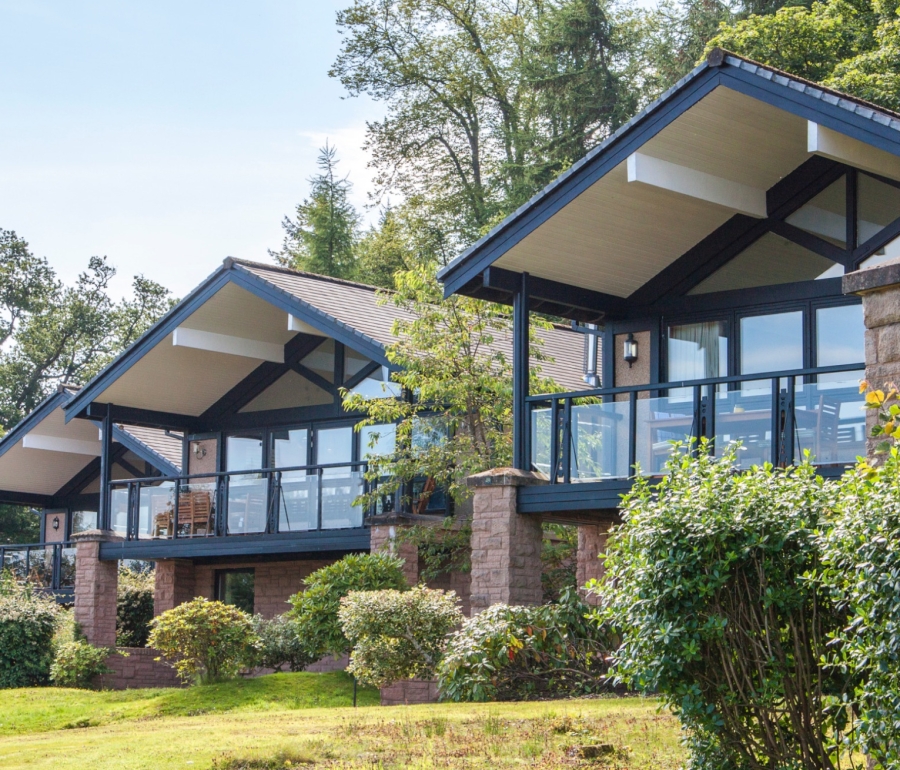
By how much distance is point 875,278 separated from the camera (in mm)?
7855

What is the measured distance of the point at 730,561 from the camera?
7352 millimetres

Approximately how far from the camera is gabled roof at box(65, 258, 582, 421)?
20.8m

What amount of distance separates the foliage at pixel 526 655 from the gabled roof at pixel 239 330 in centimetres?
611

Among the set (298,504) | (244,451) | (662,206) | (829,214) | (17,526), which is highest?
(662,206)

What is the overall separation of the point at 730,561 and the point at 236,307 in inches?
631

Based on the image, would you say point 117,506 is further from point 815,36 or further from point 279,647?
point 815,36

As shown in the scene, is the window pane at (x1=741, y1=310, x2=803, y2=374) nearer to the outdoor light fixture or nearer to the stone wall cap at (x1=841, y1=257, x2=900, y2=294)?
the outdoor light fixture

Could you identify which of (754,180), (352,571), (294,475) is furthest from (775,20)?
(352,571)

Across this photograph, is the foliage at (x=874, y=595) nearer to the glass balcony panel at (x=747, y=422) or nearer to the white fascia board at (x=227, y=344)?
the glass balcony panel at (x=747, y=422)

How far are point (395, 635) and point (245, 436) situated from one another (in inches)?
388

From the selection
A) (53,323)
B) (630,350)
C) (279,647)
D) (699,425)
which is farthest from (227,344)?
(53,323)

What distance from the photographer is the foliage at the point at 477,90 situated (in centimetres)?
3738

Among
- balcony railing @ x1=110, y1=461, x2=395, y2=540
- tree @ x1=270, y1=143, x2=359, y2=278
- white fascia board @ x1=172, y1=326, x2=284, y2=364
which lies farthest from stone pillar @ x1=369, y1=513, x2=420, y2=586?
tree @ x1=270, y1=143, x2=359, y2=278

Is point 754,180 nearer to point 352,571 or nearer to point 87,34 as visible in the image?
point 352,571
